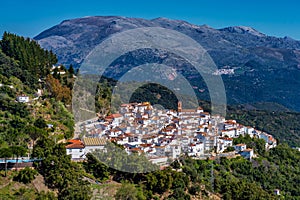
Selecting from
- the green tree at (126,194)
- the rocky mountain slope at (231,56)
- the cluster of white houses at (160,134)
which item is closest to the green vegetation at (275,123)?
the cluster of white houses at (160,134)

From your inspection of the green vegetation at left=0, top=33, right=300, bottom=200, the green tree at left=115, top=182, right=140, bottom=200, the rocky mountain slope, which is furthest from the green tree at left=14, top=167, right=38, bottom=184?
the rocky mountain slope

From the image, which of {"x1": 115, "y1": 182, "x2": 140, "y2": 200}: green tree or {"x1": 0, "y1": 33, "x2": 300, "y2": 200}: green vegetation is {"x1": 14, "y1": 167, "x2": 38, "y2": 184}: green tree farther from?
{"x1": 115, "y1": 182, "x2": 140, "y2": 200}: green tree

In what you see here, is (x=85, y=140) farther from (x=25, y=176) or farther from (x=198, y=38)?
(x=198, y=38)

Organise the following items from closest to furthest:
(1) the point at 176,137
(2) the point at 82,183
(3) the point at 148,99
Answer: (2) the point at 82,183 → (1) the point at 176,137 → (3) the point at 148,99

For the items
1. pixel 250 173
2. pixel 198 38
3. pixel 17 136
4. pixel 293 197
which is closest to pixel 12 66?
pixel 17 136

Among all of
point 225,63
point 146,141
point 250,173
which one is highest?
point 225,63
